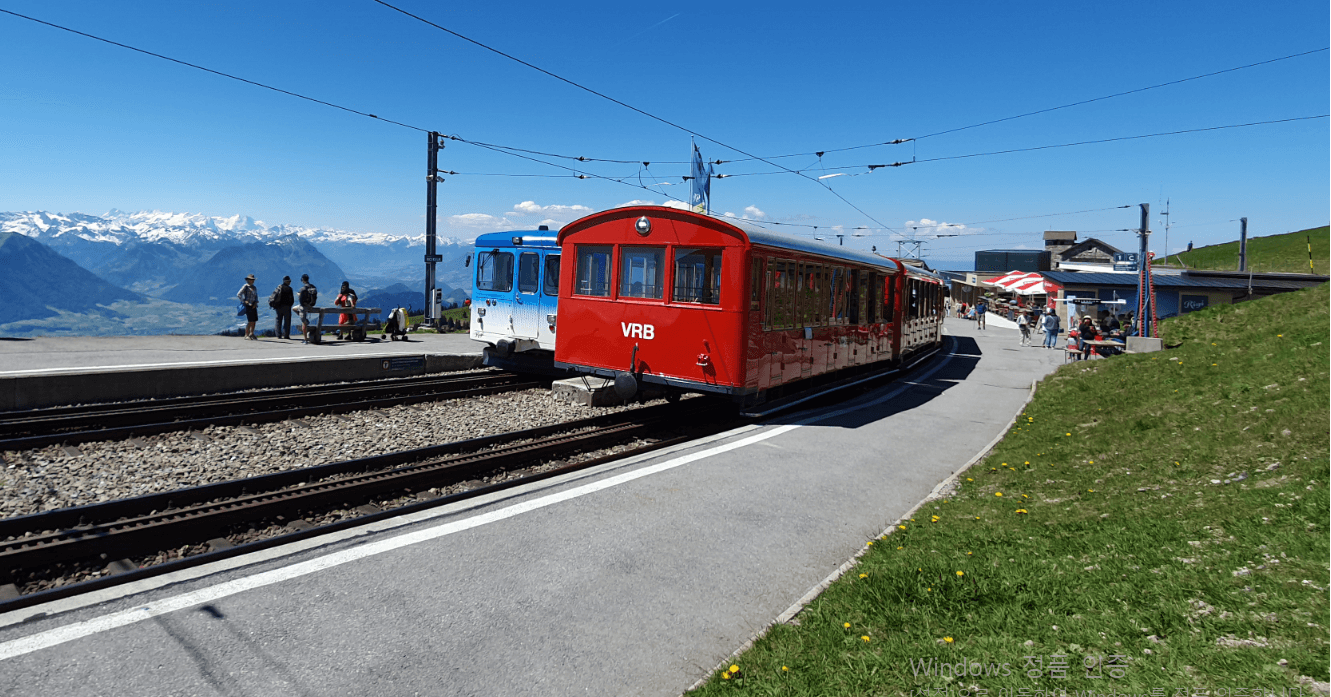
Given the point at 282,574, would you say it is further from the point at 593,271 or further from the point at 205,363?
the point at 205,363

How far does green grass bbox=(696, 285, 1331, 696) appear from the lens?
342 centimetres

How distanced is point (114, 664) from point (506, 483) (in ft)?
12.3

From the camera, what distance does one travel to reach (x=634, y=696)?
12.2 ft

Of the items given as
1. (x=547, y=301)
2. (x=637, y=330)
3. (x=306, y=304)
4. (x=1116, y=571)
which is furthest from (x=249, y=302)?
(x=1116, y=571)

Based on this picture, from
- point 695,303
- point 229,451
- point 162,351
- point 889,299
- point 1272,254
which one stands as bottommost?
point 229,451

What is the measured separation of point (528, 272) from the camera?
Result: 15.5 metres

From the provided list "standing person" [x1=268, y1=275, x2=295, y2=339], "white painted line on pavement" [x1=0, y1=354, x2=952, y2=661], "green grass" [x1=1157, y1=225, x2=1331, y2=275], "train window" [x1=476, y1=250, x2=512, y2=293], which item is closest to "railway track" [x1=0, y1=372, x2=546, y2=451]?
"train window" [x1=476, y1=250, x2=512, y2=293]

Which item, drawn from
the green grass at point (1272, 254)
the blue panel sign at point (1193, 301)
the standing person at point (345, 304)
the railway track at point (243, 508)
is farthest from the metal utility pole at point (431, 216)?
the green grass at point (1272, 254)

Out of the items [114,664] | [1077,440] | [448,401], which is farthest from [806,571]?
[448,401]

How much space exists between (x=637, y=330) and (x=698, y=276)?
4.33 feet

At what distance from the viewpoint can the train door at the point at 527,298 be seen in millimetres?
15320

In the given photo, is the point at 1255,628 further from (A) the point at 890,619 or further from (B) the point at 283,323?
(B) the point at 283,323

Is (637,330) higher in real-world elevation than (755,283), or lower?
lower

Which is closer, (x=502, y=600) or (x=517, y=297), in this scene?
(x=502, y=600)
